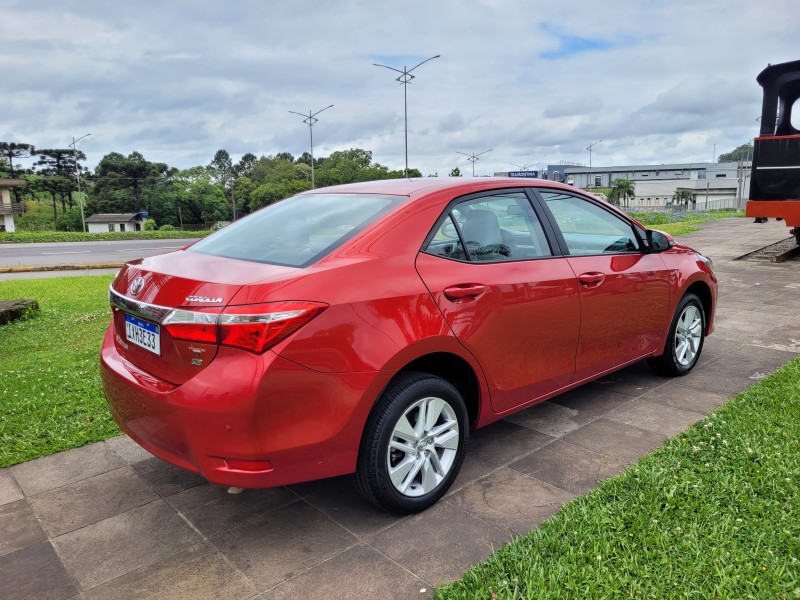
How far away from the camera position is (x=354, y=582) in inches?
97.1

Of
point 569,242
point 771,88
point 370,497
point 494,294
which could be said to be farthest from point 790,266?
point 370,497

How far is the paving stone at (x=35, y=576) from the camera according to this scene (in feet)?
8.05

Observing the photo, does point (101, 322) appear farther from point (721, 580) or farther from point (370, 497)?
point (721, 580)

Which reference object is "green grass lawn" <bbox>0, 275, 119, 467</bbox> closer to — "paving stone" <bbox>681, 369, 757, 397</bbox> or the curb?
"paving stone" <bbox>681, 369, 757, 397</bbox>

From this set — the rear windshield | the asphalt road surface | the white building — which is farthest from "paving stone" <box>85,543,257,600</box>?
the white building

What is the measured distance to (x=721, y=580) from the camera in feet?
7.55

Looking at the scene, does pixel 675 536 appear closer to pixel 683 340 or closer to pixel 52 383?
pixel 683 340

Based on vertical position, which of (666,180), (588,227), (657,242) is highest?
(666,180)

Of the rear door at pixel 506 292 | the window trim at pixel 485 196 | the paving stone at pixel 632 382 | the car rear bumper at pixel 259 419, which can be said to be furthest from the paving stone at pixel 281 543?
the paving stone at pixel 632 382

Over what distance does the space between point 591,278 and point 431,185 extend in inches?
46.5

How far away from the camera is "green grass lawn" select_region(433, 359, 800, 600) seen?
7.54 ft

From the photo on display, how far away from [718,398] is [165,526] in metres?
3.73

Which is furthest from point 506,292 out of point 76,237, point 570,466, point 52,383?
point 76,237

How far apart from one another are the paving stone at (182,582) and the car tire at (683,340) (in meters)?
3.54
